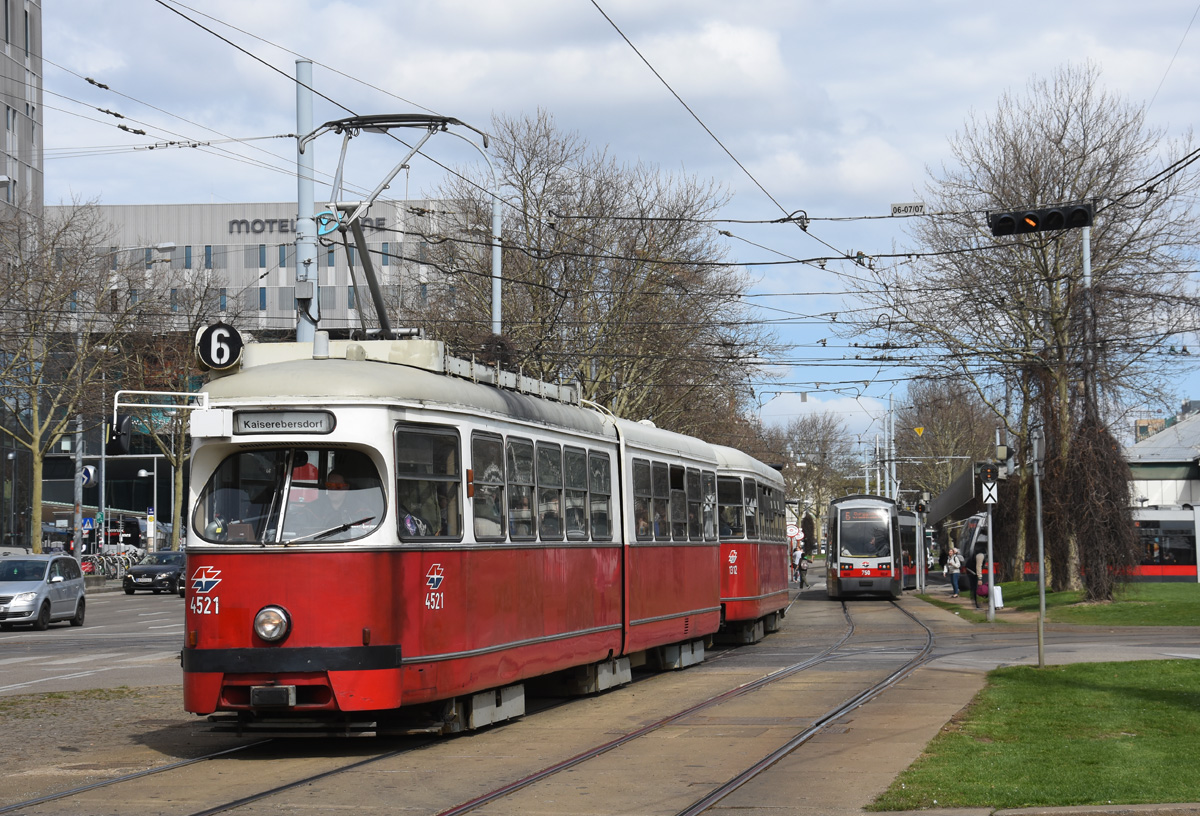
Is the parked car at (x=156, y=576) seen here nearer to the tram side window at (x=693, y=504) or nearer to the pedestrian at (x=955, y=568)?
the pedestrian at (x=955, y=568)

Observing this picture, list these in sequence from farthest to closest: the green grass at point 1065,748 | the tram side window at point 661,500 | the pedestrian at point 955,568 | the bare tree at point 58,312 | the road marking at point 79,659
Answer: the pedestrian at point 955,568
the bare tree at point 58,312
the road marking at point 79,659
the tram side window at point 661,500
the green grass at point 1065,748

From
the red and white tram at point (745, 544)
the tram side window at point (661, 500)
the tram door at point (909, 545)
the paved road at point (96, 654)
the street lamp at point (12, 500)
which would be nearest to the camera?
the tram side window at point (661, 500)

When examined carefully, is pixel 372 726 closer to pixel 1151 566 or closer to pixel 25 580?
pixel 25 580

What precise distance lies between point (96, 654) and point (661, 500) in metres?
10.4

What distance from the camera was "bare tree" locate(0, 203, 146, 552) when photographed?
40450 mm

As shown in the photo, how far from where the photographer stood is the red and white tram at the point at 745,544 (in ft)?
73.9

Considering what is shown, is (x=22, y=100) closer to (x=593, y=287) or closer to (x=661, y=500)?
(x=593, y=287)

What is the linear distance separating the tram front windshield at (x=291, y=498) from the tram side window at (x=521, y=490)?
2.18 metres

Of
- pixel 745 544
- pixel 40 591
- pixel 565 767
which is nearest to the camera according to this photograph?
pixel 565 767

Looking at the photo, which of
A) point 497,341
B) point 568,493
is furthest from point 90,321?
point 568,493

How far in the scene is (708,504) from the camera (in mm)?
20422

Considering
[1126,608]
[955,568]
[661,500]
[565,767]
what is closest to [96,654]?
[661,500]

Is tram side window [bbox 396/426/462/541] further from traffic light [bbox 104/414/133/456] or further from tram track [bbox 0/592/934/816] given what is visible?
traffic light [bbox 104/414/133/456]

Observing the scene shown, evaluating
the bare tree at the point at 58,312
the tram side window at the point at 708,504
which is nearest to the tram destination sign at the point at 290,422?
the tram side window at the point at 708,504
